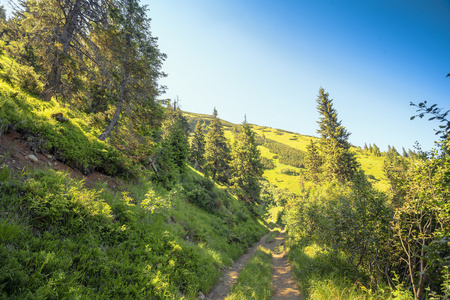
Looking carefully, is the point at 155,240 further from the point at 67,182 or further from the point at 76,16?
the point at 76,16

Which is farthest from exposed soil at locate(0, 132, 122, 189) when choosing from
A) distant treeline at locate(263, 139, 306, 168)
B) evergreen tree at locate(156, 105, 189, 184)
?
distant treeline at locate(263, 139, 306, 168)

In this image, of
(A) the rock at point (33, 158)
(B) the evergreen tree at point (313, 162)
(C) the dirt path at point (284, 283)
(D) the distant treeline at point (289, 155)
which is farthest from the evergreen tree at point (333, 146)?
(D) the distant treeline at point (289, 155)

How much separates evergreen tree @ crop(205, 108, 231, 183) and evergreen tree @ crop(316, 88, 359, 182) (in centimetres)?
1860

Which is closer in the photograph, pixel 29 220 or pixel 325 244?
pixel 29 220

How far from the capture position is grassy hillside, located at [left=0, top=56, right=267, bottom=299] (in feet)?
11.8

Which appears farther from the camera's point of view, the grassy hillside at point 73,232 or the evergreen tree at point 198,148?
the evergreen tree at point 198,148

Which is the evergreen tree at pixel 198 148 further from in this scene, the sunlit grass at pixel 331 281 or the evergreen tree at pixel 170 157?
the sunlit grass at pixel 331 281

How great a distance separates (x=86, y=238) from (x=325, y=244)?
9411 millimetres

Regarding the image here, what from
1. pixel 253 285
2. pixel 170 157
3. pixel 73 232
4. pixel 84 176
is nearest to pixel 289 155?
pixel 170 157

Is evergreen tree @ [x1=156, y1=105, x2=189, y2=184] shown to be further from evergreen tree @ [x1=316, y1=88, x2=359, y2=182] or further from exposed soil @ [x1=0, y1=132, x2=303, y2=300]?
evergreen tree @ [x1=316, y1=88, x2=359, y2=182]

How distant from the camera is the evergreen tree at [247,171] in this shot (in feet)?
102

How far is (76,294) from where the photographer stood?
359 cm

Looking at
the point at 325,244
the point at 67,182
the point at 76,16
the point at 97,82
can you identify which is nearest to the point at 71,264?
the point at 67,182

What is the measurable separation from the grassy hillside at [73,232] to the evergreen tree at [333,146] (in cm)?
2279
